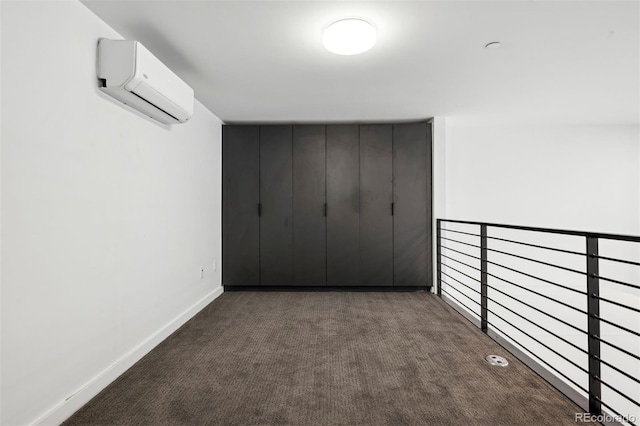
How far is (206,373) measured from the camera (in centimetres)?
214

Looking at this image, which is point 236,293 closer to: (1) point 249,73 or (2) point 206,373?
(2) point 206,373

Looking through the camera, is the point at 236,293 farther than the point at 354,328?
Yes

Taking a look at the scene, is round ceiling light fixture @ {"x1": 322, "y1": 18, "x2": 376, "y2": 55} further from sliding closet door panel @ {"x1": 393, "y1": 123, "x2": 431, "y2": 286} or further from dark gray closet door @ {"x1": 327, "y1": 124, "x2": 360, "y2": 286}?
sliding closet door panel @ {"x1": 393, "y1": 123, "x2": 431, "y2": 286}

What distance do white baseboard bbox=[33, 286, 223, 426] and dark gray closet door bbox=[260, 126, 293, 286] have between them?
1.33 meters

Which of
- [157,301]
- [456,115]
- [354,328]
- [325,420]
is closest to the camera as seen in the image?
[325,420]

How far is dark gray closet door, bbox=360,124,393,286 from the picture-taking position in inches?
167

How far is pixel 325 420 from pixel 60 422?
1298 millimetres

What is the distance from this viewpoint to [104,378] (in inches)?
78.5

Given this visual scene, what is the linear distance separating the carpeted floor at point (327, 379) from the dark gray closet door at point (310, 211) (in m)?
1.09

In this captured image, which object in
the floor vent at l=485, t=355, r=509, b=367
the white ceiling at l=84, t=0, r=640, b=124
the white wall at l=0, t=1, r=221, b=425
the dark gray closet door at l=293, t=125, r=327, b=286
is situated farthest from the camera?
the dark gray closet door at l=293, t=125, r=327, b=286

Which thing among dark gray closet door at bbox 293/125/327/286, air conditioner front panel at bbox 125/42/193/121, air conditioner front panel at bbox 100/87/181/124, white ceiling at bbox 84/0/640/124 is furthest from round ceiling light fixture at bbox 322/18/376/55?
dark gray closet door at bbox 293/125/327/286

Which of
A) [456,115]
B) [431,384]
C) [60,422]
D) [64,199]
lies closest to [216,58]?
[64,199]

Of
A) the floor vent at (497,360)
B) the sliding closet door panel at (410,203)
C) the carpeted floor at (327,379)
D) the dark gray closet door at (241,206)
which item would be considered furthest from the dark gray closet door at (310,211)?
the floor vent at (497,360)

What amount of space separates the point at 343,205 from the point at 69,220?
2967 mm
